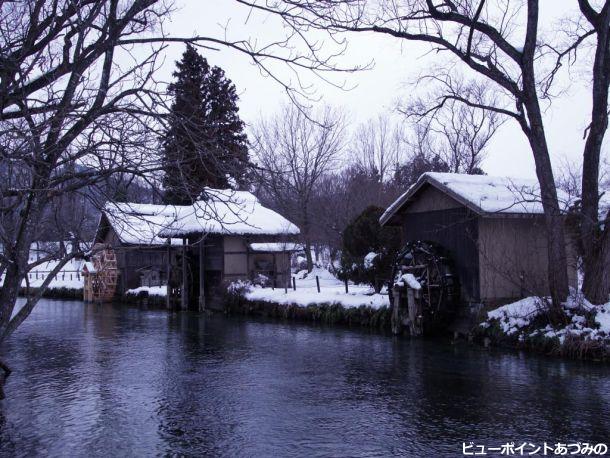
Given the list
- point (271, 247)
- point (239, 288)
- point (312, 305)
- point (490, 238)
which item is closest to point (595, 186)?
point (490, 238)

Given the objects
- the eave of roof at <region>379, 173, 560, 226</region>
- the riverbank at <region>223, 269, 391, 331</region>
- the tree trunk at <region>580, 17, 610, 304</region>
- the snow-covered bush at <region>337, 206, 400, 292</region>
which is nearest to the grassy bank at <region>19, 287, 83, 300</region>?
the riverbank at <region>223, 269, 391, 331</region>

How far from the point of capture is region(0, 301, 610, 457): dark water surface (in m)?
6.80

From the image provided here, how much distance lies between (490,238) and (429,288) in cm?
204

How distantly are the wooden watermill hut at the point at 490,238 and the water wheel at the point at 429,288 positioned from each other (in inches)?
12.4

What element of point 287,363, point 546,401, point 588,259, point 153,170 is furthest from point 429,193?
point 153,170

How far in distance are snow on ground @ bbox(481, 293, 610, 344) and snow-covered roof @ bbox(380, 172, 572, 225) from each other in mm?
2238

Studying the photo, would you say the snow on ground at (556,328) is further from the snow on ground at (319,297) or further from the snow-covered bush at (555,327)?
the snow on ground at (319,297)

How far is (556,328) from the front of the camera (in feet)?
42.0

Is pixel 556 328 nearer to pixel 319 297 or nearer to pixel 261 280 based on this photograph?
pixel 319 297

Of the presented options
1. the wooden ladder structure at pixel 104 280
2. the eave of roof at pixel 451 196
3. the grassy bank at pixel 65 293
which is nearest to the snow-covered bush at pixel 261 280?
the eave of roof at pixel 451 196

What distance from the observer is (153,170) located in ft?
17.6

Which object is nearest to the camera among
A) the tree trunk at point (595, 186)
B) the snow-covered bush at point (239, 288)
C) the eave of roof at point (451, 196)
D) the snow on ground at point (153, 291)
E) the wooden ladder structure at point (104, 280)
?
the tree trunk at point (595, 186)

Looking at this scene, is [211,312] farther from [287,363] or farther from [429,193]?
[287,363]

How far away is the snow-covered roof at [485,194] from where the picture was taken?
14.7m
